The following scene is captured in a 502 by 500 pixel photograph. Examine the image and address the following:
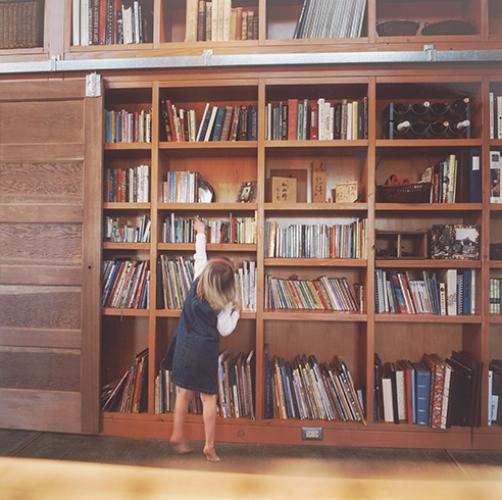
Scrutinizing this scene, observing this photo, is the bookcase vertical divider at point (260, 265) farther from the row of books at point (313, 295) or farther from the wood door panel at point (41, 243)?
the wood door panel at point (41, 243)

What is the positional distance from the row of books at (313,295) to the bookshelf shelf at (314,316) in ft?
0.23

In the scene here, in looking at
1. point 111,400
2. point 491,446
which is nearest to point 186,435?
point 111,400

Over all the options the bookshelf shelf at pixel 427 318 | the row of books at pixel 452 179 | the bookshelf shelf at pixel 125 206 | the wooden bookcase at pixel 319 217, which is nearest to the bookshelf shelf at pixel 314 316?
the wooden bookcase at pixel 319 217

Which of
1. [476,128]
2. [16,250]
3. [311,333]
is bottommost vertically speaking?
[311,333]

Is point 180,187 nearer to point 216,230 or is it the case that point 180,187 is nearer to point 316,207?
point 216,230

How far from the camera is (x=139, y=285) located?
6.73 feet

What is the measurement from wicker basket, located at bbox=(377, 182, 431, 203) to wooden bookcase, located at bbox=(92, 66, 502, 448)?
6cm

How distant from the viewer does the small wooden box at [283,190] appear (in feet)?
6.79

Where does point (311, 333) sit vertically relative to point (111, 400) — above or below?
above

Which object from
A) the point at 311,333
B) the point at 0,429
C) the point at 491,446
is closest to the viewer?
the point at 491,446

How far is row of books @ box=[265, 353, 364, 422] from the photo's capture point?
1939 mm

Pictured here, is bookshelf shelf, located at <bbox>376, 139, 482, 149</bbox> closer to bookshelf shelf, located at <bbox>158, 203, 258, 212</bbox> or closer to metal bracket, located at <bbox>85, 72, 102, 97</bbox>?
bookshelf shelf, located at <bbox>158, 203, 258, 212</bbox>

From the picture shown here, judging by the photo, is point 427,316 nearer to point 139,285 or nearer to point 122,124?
point 139,285

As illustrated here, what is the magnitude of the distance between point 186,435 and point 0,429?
45.6 inches
